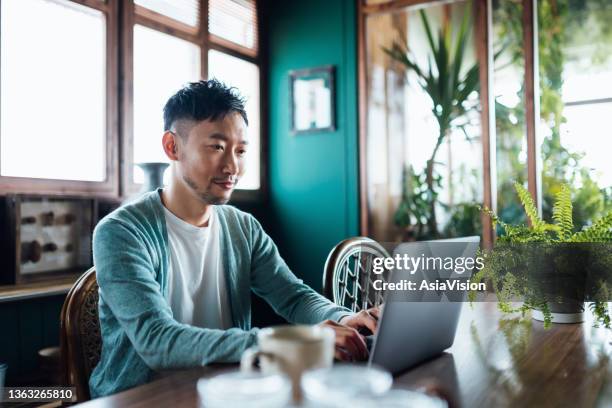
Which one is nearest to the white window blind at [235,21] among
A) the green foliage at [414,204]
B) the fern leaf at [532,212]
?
the green foliage at [414,204]

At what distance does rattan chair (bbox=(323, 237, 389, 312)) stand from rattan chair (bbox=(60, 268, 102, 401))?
705 millimetres

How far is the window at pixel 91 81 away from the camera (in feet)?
8.05

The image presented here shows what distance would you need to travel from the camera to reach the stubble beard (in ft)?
4.70

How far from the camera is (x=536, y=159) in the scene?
326 centimetres

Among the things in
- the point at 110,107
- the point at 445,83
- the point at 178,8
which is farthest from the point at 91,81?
the point at 445,83

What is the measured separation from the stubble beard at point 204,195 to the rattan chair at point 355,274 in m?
0.44

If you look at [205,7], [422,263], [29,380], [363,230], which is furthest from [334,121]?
[422,263]

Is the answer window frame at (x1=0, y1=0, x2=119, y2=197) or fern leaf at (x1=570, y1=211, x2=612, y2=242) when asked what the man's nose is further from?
window frame at (x1=0, y1=0, x2=119, y2=197)

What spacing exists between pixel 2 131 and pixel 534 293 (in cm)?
220

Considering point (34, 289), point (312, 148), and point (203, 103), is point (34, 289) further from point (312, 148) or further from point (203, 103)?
point (312, 148)

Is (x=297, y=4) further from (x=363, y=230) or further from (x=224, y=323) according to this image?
(x=224, y=323)

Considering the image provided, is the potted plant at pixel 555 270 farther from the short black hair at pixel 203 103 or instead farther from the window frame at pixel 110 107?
the window frame at pixel 110 107

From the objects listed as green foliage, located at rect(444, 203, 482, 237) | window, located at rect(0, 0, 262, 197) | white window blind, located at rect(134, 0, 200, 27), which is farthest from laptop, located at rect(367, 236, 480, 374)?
white window blind, located at rect(134, 0, 200, 27)

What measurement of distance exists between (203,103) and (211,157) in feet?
0.45
